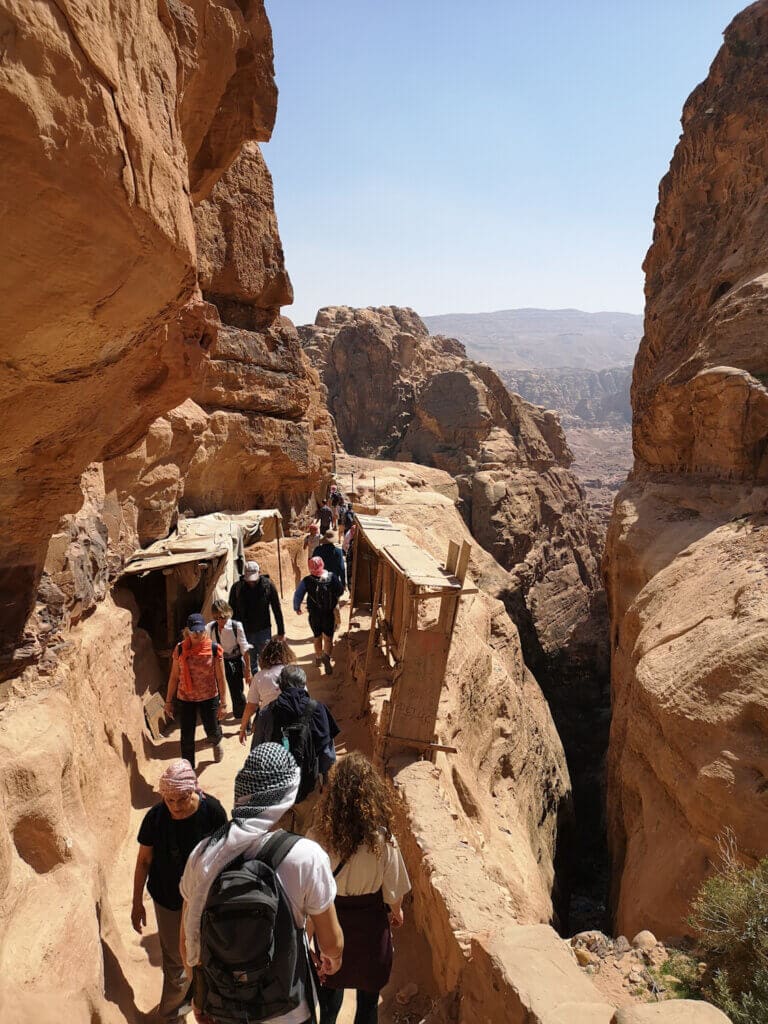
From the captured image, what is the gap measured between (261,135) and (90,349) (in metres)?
4.24

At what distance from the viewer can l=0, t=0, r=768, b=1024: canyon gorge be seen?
6.65 ft

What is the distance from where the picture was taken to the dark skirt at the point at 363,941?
2689mm

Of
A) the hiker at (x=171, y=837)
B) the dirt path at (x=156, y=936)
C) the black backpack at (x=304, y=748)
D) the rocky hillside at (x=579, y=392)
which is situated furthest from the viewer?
the rocky hillside at (x=579, y=392)

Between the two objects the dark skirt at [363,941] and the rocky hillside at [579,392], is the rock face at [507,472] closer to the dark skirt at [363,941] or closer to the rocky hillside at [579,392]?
the dark skirt at [363,941]

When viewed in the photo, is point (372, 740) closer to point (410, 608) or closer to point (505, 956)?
point (410, 608)

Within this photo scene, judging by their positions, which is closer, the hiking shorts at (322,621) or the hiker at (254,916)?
the hiker at (254,916)

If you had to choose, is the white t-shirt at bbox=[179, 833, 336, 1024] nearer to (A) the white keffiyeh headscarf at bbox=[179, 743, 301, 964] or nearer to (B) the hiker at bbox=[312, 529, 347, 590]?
(A) the white keffiyeh headscarf at bbox=[179, 743, 301, 964]

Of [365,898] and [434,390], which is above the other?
[434,390]

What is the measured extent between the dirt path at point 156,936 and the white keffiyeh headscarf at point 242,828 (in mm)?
1533

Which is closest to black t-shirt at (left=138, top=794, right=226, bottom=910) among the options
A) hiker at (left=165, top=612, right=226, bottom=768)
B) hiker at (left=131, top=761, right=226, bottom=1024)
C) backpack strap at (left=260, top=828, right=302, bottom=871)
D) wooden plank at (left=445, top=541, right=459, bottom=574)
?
hiker at (left=131, top=761, right=226, bottom=1024)

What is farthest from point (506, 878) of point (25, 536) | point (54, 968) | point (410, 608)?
point (25, 536)

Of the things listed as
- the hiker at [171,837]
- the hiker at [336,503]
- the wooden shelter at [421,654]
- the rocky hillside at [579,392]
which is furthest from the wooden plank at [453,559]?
the rocky hillside at [579,392]

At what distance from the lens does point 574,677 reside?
920 inches

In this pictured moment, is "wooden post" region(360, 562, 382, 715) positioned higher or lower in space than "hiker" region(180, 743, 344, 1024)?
lower
